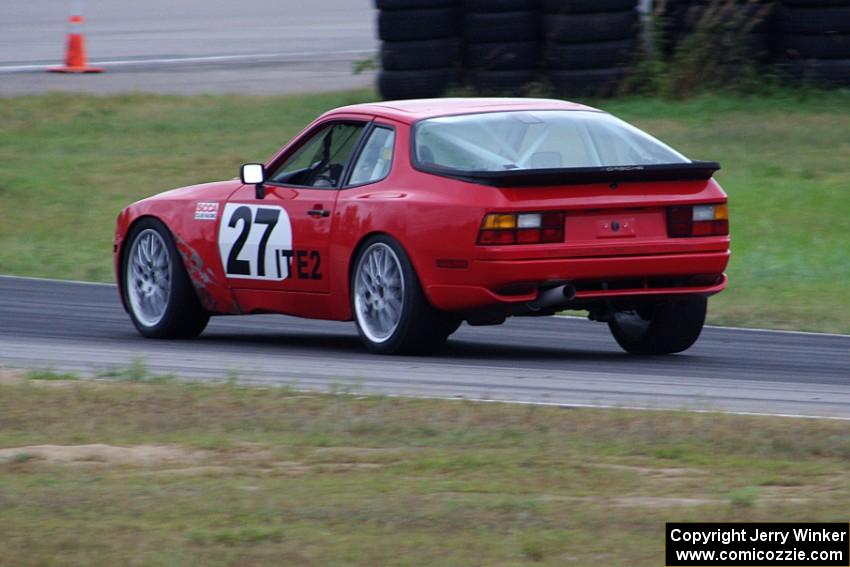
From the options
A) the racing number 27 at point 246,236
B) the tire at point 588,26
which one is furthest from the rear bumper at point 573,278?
the tire at point 588,26

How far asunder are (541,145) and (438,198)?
71cm

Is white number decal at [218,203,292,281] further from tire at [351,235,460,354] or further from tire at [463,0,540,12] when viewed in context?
tire at [463,0,540,12]

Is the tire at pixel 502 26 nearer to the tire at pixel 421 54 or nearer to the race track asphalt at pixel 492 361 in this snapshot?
the tire at pixel 421 54

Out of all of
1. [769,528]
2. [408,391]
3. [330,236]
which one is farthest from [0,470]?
[330,236]

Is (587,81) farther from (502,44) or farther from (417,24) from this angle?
(417,24)

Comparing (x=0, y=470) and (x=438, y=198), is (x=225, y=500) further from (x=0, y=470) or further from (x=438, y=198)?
(x=438, y=198)

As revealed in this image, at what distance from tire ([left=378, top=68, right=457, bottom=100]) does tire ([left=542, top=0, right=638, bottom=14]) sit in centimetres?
140

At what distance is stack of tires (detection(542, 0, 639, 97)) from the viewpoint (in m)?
19.6

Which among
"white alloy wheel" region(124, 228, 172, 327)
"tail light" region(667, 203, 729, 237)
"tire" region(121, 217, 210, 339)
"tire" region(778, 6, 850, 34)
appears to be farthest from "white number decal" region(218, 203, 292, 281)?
"tire" region(778, 6, 850, 34)

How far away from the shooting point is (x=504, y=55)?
20031 mm

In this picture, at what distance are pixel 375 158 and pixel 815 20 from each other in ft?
35.9

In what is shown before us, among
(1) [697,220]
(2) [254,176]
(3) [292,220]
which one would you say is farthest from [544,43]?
(1) [697,220]

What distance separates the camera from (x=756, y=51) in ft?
67.4

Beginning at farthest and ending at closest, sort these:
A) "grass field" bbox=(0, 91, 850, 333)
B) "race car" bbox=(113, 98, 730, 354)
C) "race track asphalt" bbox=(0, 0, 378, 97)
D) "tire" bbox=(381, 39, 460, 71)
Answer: "race track asphalt" bbox=(0, 0, 378, 97) < "tire" bbox=(381, 39, 460, 71) < "grass field" bbox=(0, 91, 850, 333) < "race car" bbox=(113, 98, 730, 354)
